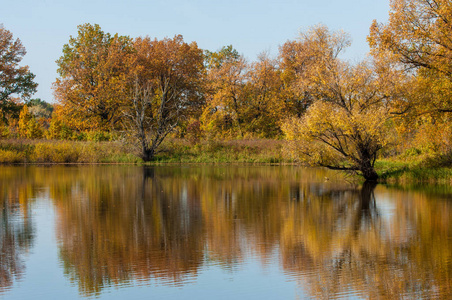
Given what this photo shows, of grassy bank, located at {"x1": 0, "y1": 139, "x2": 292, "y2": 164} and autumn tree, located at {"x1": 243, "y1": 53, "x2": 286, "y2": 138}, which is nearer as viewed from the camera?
grassy bank, located at {"x1": 0, "y1": 139, "x2": 292, "y2": 164}

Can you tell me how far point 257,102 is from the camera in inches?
2618

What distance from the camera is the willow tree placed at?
25.9 meters

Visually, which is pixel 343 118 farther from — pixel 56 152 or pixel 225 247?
pixel 56 152

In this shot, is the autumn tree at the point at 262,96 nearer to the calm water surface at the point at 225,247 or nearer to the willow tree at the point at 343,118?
the willow tree at the point at 343,118

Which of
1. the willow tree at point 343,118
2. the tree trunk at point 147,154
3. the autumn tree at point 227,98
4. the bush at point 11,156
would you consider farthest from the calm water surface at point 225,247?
the autumn tree at point 227,98

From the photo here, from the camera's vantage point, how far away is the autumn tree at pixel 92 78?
5569 centimetres

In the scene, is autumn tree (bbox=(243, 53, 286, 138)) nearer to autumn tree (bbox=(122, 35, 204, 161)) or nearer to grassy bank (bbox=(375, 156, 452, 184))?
autumn tree (bbox=(122, 35, 204, 161))

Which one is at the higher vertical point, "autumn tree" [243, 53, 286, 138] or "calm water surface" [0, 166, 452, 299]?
"autumn tree" [243, 53, 286, 138]

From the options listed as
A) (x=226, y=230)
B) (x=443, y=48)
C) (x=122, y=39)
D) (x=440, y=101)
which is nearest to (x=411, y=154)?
(x=440, y=101)

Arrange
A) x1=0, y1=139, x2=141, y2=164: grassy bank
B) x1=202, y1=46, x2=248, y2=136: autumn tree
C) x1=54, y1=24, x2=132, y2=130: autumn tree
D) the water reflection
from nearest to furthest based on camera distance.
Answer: the water reflection
x1=0, y1=139, x2=141, y2=164: grassy bank
x1=54, y1=24, x2=132, y2=130: autumn tree
x1=202, y1=46, x2=248, y2=136: autumn tree

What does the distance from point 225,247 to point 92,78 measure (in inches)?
1917

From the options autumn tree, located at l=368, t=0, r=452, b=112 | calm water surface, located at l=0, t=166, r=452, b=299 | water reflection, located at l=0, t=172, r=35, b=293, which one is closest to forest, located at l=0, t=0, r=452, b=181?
autumn tree, located at l=368, t=0, r=452, b=112

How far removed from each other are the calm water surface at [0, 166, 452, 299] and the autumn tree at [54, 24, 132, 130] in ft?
115

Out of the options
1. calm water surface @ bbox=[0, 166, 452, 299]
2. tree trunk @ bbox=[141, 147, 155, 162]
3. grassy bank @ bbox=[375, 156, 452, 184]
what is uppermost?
tree trunk @ bbox=[141, 147, 155, 162]
